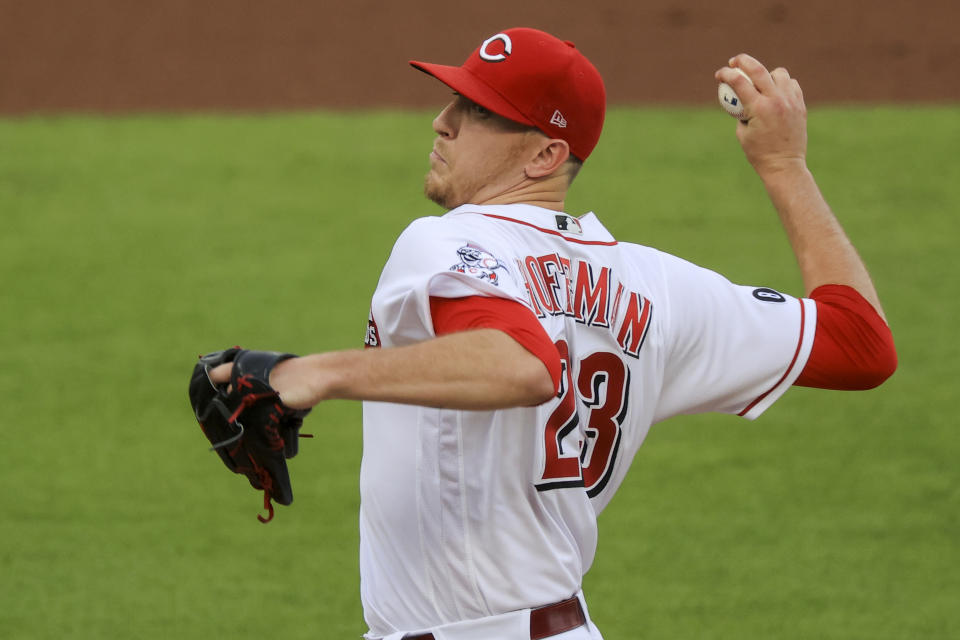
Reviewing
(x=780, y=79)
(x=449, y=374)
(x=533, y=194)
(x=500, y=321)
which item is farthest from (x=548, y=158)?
(x=449, y=374)

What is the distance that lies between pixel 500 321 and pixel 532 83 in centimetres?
66

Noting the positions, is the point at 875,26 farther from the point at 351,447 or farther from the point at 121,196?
the point at 351,447

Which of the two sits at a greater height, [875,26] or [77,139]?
[875,26]

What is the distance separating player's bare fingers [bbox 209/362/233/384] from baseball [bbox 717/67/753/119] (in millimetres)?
1132

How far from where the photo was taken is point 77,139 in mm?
12133

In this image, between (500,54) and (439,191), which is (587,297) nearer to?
(439,191)

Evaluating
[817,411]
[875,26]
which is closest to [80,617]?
[817,411]

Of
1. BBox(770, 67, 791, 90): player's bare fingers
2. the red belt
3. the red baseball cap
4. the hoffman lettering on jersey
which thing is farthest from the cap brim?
the red belt

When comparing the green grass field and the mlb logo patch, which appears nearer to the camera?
the mlb logo patch

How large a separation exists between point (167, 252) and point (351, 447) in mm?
3330

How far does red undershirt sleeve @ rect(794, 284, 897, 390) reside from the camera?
2.55 metres

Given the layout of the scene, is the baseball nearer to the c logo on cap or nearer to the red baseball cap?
the red baseball cap

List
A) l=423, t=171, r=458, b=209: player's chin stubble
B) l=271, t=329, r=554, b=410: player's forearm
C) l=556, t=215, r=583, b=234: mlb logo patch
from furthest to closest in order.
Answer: l=423, t=171, r=458, b=209: player's chin stubble < l=556, t=215, r=583, b=234: mlb logo patch < l=271, t=329, r=554, b=410: player's forearm

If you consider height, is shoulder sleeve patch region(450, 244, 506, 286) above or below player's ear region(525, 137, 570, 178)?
below
